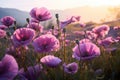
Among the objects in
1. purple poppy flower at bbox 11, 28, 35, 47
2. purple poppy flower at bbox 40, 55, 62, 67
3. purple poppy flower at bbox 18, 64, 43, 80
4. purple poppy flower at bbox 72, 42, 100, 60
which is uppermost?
purple poppy flower at bbox 11, 28, 35, 47

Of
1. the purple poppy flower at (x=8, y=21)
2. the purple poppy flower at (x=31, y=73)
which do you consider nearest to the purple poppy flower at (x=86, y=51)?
the purple poppy flower at (x=31, y=73)

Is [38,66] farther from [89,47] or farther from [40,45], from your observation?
[89,47]

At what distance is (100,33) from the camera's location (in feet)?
14.9

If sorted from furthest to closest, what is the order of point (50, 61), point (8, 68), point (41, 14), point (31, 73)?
point (41, 14)
point (50, 61)
point (31, 73)
point (8, 68)

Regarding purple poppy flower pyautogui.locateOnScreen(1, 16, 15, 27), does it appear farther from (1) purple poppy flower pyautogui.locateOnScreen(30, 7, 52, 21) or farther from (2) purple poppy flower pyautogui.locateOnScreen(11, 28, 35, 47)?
(2) purple poppy flower pyautogui.locateOnScreen(11, 28, 35, 47)

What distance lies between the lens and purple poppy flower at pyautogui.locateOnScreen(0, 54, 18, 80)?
6.02 feet

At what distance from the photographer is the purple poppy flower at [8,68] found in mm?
1834

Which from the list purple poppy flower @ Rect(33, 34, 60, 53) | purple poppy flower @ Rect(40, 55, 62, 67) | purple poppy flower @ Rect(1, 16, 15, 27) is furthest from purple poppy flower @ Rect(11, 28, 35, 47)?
purple poppy flower @ Rect(1, 16, 15, 27)

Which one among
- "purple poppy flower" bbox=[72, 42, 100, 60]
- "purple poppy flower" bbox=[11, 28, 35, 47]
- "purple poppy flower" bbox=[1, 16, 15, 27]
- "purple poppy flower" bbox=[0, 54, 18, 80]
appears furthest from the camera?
"purple poppy flower" bbox=[1, 16, 15, 27]

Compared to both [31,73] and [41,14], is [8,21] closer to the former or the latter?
[41,14]

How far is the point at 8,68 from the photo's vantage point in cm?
185

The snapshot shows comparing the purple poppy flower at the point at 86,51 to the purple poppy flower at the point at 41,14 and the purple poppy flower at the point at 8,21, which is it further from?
the purple poppy flower at the point at 8,21

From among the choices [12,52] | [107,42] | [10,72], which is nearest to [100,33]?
[107,42]

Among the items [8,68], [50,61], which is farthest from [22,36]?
[8,68]
